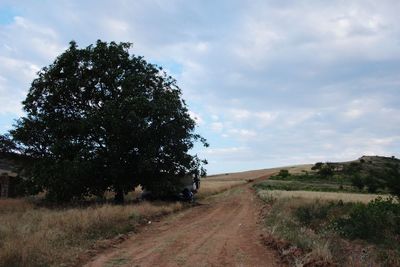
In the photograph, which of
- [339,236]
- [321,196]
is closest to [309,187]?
[321,196]

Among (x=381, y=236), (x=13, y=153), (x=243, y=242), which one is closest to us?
(x=243, y=242)

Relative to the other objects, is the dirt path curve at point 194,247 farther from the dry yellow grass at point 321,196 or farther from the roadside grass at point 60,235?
the dry yellow grass at point 321,196

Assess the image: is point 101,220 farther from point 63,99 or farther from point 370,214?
point 63,99

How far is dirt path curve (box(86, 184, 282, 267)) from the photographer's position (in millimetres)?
12641

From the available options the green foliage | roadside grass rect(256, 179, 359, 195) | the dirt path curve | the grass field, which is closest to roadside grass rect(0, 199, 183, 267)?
the dirt path curve

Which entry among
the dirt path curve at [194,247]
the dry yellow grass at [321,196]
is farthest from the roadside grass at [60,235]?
the dry yellow grass at [321,196]

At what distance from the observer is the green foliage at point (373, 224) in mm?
17234

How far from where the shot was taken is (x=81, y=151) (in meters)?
32.9

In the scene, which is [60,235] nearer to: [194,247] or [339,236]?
[194,247]

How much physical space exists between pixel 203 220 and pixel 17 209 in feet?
39.1

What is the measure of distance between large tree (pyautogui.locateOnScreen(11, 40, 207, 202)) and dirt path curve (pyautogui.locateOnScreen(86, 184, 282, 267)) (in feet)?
37.9

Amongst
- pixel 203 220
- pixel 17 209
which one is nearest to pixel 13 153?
pixel 17 209

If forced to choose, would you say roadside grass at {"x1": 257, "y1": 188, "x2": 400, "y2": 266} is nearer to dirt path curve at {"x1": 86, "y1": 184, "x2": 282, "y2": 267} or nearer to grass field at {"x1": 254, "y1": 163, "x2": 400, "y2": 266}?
grass field at {"x1": 254, "y1": 163, "x2": 400, "y2": 266}

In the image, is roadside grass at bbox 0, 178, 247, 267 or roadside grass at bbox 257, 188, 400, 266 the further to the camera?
roadside grass at bbox 0, 178, 247, 267
